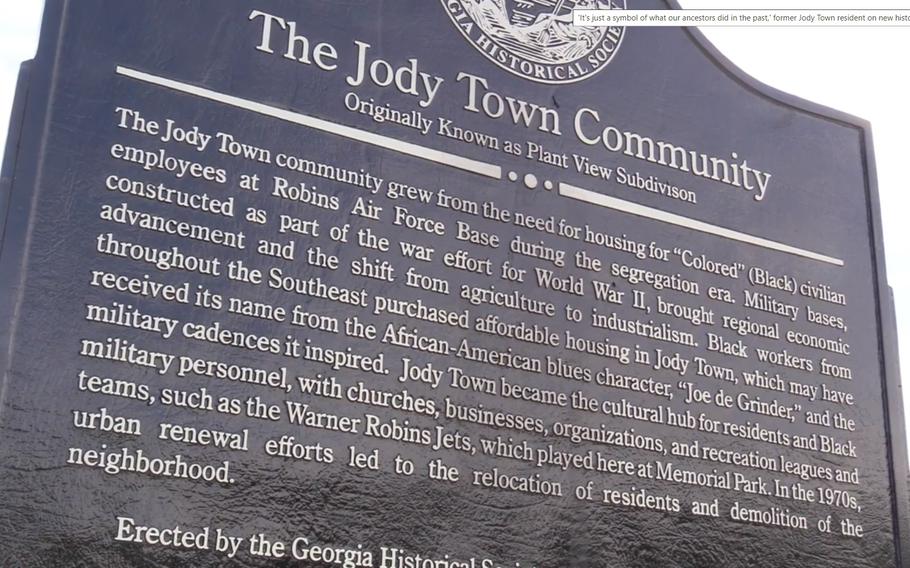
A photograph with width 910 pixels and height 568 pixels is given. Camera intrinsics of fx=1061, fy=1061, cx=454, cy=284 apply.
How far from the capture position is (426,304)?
613 centimetres

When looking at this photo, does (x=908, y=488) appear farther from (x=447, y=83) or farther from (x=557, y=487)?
Result: (x=447, y=83)

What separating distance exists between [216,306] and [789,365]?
13.0 ft

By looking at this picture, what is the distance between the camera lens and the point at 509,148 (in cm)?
691
